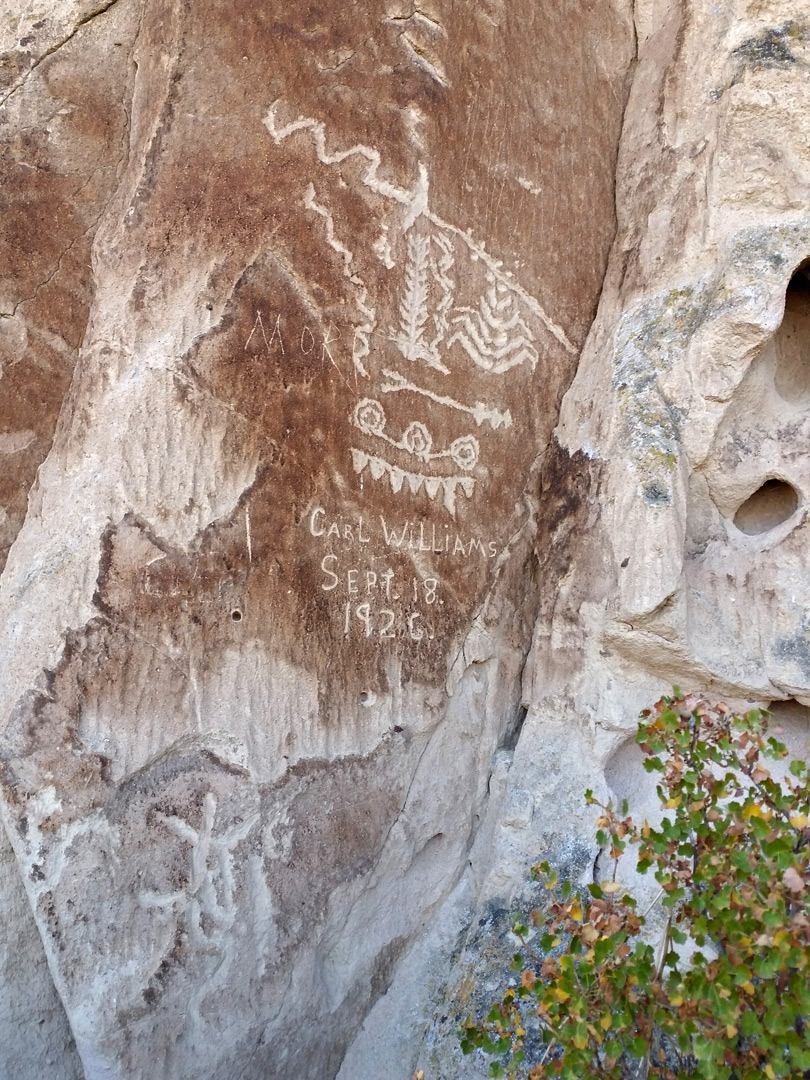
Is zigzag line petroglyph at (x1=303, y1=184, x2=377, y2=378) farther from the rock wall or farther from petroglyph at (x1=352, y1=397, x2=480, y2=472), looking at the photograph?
the rock wall

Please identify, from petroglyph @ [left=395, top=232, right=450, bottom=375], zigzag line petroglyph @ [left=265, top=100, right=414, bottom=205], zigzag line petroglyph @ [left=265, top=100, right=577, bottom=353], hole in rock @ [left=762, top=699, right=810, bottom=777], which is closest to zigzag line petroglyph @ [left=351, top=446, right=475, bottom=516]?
petroglyph @ [left=395, top=232, right=450, bottom=375]

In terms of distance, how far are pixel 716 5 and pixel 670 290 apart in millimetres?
775

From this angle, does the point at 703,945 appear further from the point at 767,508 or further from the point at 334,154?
the point at 334,154

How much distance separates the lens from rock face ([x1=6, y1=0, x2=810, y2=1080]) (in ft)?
7.24

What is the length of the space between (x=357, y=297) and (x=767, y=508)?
3.85ft

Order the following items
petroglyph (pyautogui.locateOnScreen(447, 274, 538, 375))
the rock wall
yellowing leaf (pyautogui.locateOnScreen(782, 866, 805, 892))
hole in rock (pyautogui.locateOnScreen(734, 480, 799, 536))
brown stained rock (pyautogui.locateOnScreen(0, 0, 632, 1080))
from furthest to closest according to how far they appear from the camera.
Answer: petroglyph (pyautogui.locateOnScreen(447, 274, 538, 375))
hole in rock (pyautogui.locateOnScreen(734, 480, 799, 536))
the rock wall
brown stained rock (pyautogui.locateOnScreen(0, 0, 632, 1080))
yellowing leaf (pyautogui.locateOnScreen(782, 866, 805, 892))

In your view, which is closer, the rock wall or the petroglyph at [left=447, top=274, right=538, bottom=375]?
the rock wall

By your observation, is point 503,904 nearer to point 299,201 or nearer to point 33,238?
point 299,201

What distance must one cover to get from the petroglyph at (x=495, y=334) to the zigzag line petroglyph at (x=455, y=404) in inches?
4.4

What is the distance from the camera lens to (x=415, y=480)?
2.57 meters

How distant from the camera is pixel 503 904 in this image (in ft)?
8.23

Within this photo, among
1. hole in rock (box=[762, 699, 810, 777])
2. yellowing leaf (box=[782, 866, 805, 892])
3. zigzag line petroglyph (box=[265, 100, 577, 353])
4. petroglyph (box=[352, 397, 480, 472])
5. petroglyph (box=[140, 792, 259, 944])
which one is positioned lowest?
petroglyph (box=[140, 792, 259, 944])

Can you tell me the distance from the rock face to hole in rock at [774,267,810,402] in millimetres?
11

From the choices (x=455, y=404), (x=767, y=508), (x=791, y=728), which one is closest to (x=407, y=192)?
(x=455, y=404)
